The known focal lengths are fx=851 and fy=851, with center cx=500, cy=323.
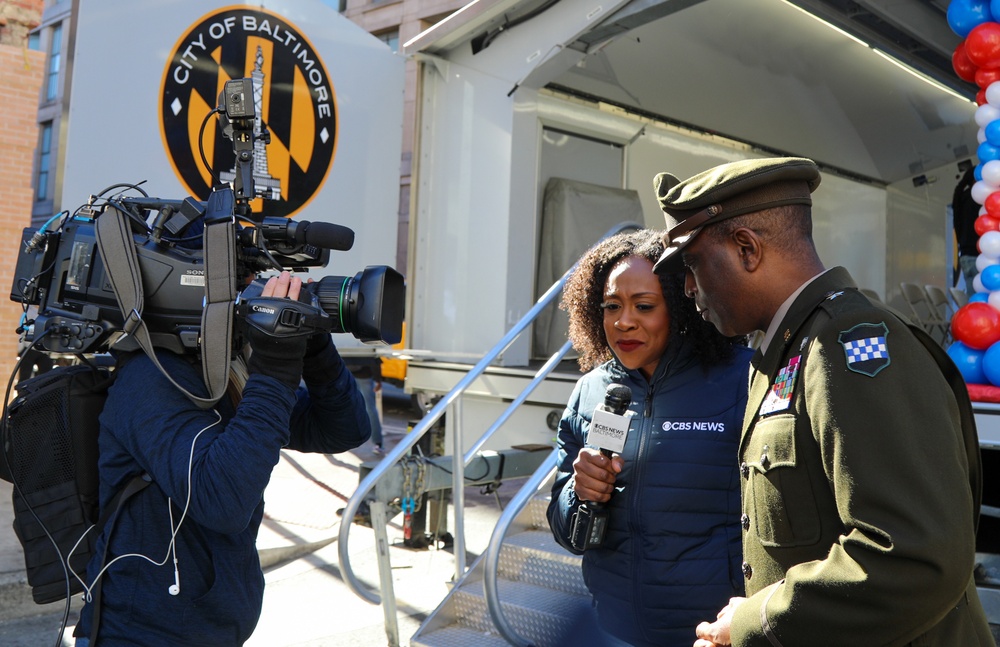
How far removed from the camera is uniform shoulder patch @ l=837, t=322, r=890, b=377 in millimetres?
1122

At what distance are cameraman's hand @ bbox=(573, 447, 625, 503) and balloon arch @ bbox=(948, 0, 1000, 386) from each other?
2.82 meters

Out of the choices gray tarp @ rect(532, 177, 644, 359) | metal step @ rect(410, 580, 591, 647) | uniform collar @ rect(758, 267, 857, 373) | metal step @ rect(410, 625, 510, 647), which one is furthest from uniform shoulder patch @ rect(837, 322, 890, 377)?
gray tarp @ rect(532, 177, 644, 359)

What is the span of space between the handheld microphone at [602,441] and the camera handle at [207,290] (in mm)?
828

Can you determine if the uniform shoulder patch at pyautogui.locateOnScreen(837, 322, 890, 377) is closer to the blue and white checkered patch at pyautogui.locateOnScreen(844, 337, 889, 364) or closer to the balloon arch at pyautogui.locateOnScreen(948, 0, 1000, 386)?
the blue and white checkered patch at pyautogui.locateOnScreen(844, 337, 889, 364)

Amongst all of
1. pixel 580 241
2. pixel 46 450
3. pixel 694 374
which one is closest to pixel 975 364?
pixel 694 374

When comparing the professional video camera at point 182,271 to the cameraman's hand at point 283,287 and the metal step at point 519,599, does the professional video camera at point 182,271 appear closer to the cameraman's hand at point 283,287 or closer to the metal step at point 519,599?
the cameraman's hand at point 283,287

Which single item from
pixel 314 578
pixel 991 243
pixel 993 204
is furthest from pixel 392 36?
pixel 991 243

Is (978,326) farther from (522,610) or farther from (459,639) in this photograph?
(459,639)

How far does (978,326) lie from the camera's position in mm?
4117

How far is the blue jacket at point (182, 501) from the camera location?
1609mm

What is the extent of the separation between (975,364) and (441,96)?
388 cm

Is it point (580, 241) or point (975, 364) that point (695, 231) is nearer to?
point (975, 364)

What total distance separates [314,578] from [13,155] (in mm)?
5722

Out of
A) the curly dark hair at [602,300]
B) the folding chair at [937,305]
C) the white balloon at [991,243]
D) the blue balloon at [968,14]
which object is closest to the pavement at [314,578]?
the curly dark hair at [602,300]
